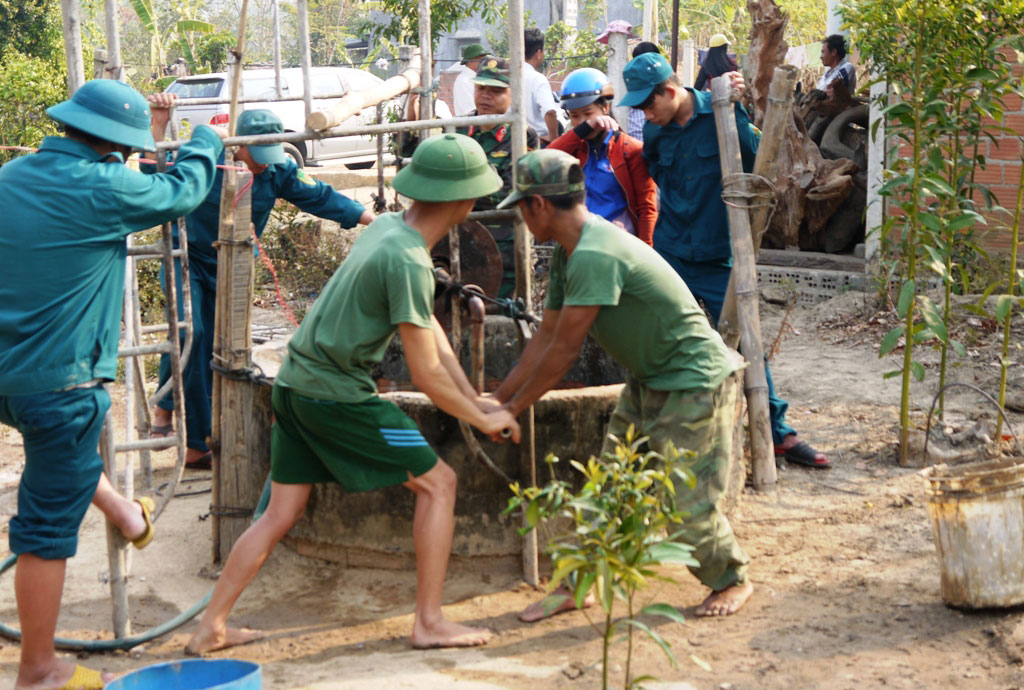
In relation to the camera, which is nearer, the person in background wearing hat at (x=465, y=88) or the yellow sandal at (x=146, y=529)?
the yellow sandal at (x=146, y=529)

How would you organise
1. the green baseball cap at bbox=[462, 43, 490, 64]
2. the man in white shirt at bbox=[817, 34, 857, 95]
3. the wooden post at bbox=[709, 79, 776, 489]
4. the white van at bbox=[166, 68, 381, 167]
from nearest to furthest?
the wooden post at bbox=[709, 79, 776, 489] < the green baseball cap at bbox=[462, 43, 490, 64] < the man in white shirt at bbox=[817, 34, 857, 95] < the white van at bbox=[166, 68, 381, 167]

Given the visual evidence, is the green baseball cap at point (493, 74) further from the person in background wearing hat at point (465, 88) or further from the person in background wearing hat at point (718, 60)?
the person in background wearing hat at point (718, 60)

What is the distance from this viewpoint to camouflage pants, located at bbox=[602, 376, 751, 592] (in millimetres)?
4016

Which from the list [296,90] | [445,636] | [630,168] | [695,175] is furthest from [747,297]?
[296,90]

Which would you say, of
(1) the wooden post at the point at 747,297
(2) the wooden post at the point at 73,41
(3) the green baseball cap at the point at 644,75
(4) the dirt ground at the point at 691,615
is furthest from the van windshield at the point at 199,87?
(2) the wooden post at the point at 73,41

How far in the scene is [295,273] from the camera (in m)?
10.1

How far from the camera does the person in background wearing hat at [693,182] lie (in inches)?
218

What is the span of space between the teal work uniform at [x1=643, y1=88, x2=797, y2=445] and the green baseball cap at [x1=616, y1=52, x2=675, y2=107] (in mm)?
250

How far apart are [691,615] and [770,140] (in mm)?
2296

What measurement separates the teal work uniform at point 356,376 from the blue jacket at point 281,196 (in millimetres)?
1958

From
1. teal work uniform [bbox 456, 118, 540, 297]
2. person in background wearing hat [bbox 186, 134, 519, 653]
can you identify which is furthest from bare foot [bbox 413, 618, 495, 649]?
teal work uniform [bbox 456, 118, 540, 297]

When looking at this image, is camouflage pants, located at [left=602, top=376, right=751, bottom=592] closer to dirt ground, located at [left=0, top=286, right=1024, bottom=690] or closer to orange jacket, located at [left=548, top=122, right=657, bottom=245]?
dirt ground, located at [left=0, top=286, right=1024, bottom=690]

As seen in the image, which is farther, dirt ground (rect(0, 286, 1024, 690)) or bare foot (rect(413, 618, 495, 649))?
bare foot (rect(413, 618, 495, 649))

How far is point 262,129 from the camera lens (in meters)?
5.58
